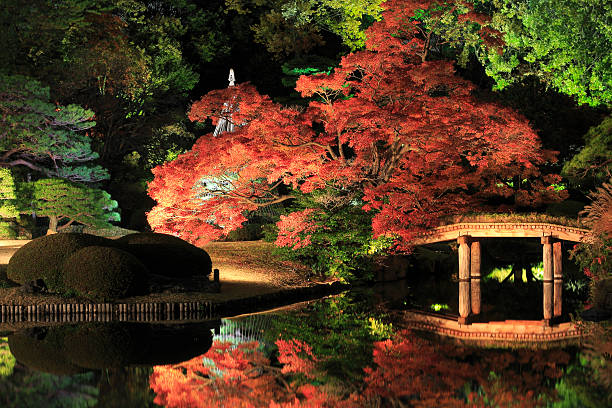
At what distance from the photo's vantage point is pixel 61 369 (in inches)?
406

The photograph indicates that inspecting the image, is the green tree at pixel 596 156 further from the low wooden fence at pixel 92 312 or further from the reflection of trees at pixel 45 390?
the reflection of trees at pixel 45 390

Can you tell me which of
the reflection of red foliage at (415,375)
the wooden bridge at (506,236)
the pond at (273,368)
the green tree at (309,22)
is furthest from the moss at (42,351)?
the green tree at (309,22)

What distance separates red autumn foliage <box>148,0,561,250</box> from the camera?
1878 cm

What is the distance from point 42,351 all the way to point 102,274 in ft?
11.4

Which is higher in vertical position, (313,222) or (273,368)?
(313,222)

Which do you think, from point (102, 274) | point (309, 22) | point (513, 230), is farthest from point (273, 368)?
point (309, 22)

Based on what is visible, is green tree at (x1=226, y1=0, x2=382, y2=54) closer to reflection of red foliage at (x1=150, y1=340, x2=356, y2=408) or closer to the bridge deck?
the bridge deck

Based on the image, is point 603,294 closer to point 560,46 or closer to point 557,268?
point 557,268

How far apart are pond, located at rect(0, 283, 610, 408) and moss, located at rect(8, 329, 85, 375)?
0.01m

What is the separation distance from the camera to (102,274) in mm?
14828

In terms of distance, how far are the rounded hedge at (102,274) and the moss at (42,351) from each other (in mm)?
1628

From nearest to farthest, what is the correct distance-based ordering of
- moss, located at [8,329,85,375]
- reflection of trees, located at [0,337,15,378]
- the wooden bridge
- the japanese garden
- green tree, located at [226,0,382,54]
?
reflection of trees, located at [0,337,15,378]
the japanese garden
moss, located at [8,329,85,375]
the wooden bridge
green tree, located at [226,0,382,54]

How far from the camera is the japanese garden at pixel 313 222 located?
1022 centimetres

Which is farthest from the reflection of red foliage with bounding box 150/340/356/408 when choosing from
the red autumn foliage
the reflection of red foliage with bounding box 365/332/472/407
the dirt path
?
the red autumn foliage
